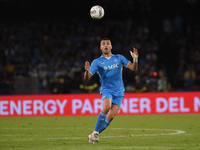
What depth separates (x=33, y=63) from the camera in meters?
23.5

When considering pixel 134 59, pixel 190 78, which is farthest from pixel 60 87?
pixel 134 59

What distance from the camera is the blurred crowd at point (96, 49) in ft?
68.8

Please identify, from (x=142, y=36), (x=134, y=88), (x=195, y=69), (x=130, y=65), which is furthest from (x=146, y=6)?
(x=130, y=65)

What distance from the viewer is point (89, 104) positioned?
18.6 m

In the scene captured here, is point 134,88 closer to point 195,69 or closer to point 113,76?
point 195,69

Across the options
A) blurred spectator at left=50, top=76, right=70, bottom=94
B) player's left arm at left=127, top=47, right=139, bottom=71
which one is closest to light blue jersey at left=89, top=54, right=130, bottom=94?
player's left arm at left=127, top=47, right=139, bottom=71

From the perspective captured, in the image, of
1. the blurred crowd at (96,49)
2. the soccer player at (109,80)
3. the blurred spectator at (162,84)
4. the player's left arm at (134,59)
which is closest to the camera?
the player's left arm at (134,59)

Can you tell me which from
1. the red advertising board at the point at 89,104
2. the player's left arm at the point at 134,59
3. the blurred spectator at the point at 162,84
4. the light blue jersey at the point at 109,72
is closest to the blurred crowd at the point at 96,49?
the blurred spectator at the point at 162,84

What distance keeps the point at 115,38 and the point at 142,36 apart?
161 centimetres

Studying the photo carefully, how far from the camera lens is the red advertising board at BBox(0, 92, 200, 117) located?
59.3ft

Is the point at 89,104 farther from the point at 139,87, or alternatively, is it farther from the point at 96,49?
the point at 96,49

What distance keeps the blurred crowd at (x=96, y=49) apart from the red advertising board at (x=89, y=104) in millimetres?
1312

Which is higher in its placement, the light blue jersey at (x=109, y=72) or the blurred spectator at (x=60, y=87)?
the light blue jersey at (x=109, y=72)

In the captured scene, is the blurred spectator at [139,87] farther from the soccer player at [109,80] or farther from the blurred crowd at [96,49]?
the soccer player at [109,80]
